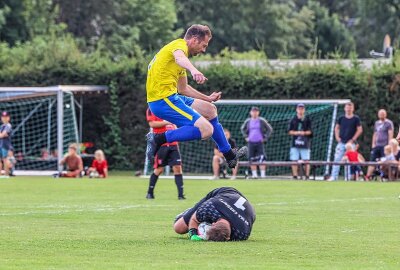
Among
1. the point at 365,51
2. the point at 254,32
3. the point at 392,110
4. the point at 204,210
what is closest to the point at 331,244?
the point at 204,210

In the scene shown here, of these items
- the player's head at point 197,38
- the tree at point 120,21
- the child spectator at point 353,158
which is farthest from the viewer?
the tree at point 120,21

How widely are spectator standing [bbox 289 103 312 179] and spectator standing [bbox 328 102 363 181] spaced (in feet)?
2.96

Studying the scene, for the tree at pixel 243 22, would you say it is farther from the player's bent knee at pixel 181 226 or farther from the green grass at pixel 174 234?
the player's bent knee at pixel 181 226

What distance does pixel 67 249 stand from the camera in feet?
37.1

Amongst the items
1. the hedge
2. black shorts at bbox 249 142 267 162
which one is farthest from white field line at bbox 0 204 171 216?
the hedge

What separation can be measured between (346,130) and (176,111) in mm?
17188

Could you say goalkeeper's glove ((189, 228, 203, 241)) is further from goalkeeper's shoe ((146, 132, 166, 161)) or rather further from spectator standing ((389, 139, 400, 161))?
spectator standing ((389, 139, 400, 161))

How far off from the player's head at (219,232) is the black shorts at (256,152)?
68.3ft

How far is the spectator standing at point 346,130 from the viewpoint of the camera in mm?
31578

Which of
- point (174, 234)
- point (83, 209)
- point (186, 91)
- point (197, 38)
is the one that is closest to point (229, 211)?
point (174, 234)

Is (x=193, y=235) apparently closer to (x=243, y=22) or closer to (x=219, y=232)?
(x=219, y=232)

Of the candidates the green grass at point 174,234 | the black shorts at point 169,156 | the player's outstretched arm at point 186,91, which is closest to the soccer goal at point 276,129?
the green grass at point 174,234

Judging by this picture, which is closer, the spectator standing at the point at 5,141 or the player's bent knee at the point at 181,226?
the player's bent knee at the point at 181,226

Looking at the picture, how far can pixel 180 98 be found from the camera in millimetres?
15367
